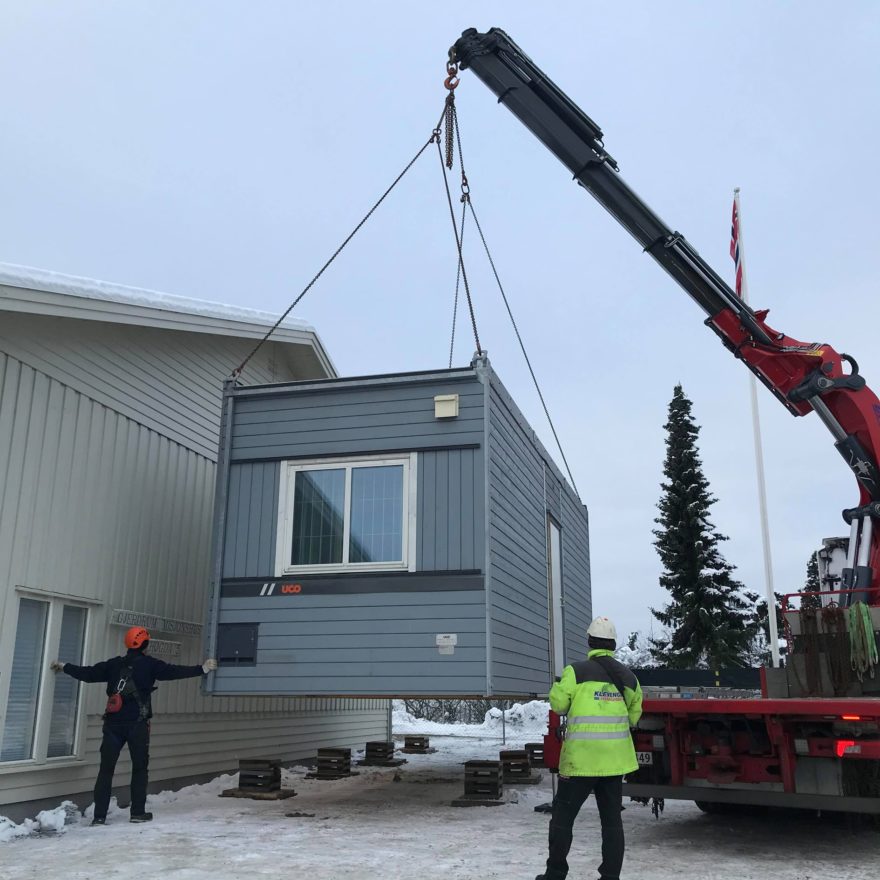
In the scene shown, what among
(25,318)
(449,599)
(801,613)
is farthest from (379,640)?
(25,318)

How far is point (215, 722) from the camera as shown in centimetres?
1116

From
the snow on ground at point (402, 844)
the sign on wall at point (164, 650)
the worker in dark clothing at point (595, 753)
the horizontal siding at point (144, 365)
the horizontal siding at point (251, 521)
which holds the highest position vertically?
the horizontal siding at point (144, 365)

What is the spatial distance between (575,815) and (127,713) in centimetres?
449

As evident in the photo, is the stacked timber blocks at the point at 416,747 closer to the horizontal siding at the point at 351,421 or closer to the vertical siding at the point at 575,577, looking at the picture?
the vertical siding at the point at 575,577

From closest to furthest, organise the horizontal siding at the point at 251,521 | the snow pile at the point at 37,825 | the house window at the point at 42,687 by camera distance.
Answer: the snow pile at the point at 37,825, the house window at the point at 42,687, the horizontal siding at the point at 251,521

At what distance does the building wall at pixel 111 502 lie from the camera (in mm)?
8086

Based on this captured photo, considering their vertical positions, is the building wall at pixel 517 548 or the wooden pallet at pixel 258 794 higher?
the building wall at pixel 517 548

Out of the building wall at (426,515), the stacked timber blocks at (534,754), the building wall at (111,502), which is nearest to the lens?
the building wall at (111,502)

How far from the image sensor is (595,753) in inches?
218

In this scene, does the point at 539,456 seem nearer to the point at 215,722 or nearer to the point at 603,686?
the point at 215,722

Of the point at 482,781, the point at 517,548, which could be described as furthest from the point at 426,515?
the point at 482,781

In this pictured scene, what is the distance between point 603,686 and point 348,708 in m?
10.9

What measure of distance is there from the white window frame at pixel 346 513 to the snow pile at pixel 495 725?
14658 millimetres

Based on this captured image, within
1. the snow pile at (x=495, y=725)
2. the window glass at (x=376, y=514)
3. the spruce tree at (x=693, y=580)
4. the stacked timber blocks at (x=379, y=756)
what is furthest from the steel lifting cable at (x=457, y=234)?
the spruce tree at (x=693, y=580)
